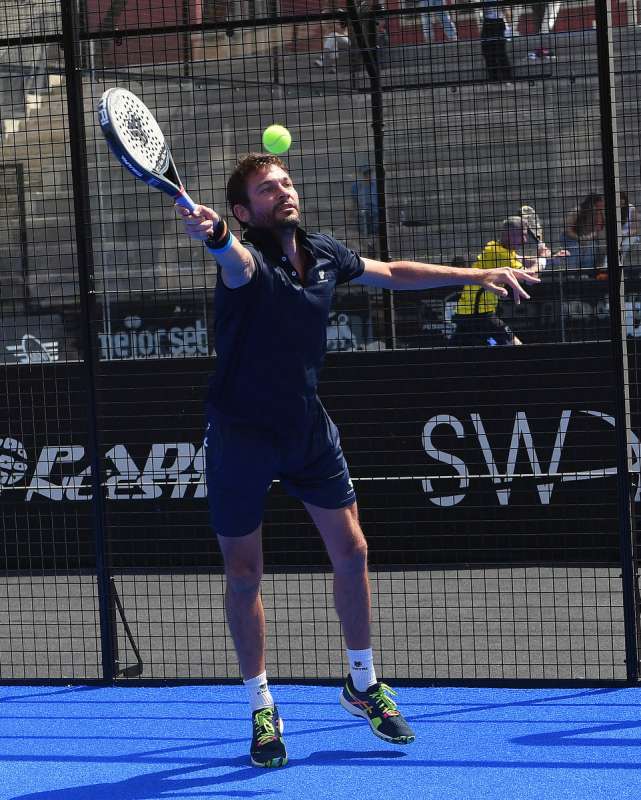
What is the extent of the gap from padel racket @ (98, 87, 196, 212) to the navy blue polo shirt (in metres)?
0.39

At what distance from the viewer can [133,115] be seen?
3504 mm

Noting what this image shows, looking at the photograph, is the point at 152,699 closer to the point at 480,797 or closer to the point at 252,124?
the point at 480,797

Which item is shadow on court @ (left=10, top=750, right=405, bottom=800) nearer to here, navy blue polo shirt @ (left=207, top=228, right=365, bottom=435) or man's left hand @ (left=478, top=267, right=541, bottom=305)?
navy blue polo shirt @ (left=207, top=228, right=365, bottom=435)

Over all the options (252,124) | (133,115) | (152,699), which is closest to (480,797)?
(152,699)

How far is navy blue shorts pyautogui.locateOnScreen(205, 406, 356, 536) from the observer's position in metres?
3.82

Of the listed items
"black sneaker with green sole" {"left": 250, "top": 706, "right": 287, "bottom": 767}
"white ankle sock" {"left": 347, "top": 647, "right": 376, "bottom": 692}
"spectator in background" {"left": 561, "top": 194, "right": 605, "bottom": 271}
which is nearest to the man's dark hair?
"white ankle sock" {"left": 347, "top": 647, "right": 376, "bottom": 692}

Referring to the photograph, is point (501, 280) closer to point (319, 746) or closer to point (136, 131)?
point (136, 131)

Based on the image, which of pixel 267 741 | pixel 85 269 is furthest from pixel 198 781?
pixel 85 269

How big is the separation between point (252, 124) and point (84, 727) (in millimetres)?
6563

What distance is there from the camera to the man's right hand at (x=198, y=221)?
3230 millimetres

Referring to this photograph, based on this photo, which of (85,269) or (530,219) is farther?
(530,219)

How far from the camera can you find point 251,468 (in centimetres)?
382

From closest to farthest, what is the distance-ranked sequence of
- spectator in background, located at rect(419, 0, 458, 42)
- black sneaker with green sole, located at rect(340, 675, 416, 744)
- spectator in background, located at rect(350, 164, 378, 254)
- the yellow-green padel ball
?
black sneaker with green sole, located at rect(340, 675, 416, 744)
the yellow-green padel ball
spectator in background, located at rect(419, 0, 458, 42)
spectator in background, located at rect(350, 164, 378, 254)

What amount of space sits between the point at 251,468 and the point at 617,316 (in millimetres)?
1712
